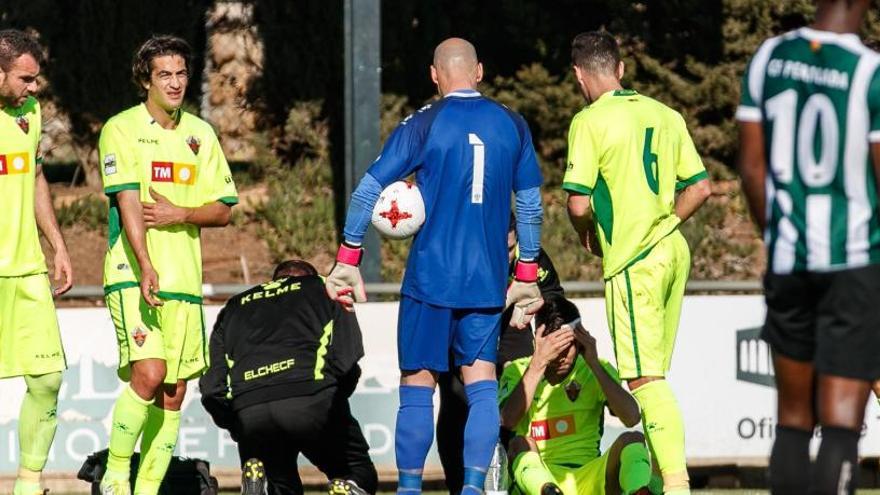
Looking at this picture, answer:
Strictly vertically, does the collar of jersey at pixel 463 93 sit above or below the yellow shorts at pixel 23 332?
above

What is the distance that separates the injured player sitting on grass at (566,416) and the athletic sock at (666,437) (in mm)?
101

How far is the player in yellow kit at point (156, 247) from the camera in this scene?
27.4 feet

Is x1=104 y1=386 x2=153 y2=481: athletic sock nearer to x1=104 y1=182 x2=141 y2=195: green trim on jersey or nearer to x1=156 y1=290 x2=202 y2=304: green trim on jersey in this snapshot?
x1=156 y1=290 x2=202 y2=304: green trim on jersey

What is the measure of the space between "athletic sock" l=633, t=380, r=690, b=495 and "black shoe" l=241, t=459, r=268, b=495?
6.30ft

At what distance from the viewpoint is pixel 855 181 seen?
218 inches

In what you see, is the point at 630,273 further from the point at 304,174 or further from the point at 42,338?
the point at 304,174

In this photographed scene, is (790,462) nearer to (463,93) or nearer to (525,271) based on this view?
(525,271)

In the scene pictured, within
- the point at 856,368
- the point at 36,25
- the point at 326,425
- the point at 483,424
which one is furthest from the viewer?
the point at 36,25

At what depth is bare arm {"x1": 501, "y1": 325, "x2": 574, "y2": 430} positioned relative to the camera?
801cm

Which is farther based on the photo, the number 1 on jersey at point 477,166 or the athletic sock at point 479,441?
the number 1 on jersey at point 477,166

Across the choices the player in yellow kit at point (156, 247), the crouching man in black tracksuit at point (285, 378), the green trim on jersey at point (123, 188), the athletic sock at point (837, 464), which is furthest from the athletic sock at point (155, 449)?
the athletic sock at point (837, 464)

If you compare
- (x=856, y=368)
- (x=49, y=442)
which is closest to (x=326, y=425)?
(x=49, y=442)

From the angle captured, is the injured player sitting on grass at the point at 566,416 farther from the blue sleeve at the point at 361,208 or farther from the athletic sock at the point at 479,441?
the blue sleeve at the point at 361,208

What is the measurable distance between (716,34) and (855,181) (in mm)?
12426
